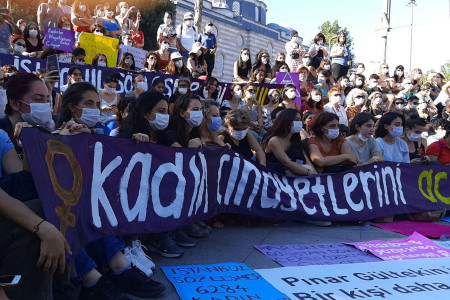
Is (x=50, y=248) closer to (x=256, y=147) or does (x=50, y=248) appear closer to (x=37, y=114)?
(x=37, y=114)

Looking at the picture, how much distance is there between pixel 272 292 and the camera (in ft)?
10.4

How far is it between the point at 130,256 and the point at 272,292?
1.08 metres

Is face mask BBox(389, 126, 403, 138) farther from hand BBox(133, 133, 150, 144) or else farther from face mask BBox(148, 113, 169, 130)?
hand BBox(133, 133, 150, 144)

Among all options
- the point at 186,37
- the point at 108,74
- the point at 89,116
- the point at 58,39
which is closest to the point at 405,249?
the point at 89,116

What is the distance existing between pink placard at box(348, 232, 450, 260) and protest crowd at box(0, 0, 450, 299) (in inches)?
45.0

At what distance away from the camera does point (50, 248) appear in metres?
2.11

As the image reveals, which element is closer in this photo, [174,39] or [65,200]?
[65,200]

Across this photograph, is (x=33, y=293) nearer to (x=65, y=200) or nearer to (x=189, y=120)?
(x=65, y=200)

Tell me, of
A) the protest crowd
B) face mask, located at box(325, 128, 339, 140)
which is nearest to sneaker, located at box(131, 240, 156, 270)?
the protest crowd

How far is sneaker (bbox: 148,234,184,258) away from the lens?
155 inches

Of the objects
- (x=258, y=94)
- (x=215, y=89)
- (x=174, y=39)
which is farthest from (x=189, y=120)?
(x=174, y=39)

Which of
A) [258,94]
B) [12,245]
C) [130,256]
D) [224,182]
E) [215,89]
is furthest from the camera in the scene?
[258,94]

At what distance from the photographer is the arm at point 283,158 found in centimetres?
554

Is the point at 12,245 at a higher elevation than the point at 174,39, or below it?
below
